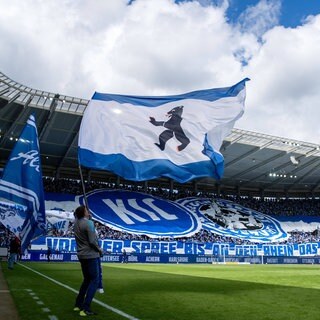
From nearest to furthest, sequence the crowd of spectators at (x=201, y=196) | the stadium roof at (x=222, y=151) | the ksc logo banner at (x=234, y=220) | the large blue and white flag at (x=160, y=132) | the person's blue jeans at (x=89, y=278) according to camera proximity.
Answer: the person's blue jeans at (x=89, y=278) < the large blue and white flag at (x=160, y=132) < the stadium roof at (x=222, y=151) < the crowd of spectators at (x=201, y=196) < the ksc logo banner at (x=234, y=220)

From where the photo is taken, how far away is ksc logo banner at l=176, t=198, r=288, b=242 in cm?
5750

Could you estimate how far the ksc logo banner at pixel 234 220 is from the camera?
57.5m

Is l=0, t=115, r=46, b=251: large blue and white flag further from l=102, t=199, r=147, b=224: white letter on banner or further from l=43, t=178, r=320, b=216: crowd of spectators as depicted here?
l=43, t=178, r=320, b=216: crowd of spectators

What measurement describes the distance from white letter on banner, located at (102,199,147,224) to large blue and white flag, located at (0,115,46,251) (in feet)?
109

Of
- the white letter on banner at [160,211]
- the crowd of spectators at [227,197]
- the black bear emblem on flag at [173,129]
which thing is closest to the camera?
the black bear emblem on flag at [173,129]

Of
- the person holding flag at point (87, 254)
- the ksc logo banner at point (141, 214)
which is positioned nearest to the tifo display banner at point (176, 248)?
the ksc logo banner at point (141, 214)

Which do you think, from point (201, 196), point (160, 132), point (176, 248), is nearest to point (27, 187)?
point (160, 132)

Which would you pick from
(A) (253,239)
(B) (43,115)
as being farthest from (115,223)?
(A) (253,239)

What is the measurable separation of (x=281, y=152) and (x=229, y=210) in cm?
1402

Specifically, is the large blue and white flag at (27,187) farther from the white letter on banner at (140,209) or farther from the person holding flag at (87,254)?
the white letter on banner at (140,209)

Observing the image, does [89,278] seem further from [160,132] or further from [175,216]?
[175,216]

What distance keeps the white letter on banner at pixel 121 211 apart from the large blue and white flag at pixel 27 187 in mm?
33082

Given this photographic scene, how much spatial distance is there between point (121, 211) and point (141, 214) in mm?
2649

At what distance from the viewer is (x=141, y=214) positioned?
2165 inches
